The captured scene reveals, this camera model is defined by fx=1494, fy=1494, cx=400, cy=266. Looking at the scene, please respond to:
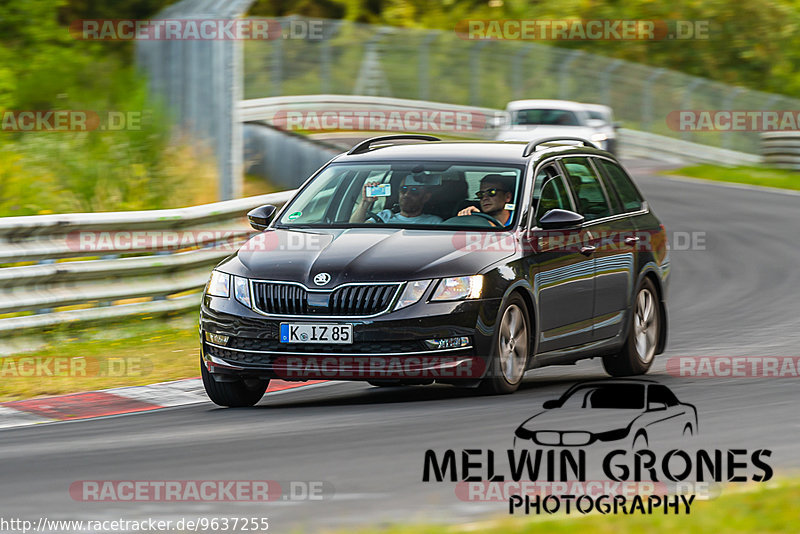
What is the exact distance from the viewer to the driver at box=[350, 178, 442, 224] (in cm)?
959

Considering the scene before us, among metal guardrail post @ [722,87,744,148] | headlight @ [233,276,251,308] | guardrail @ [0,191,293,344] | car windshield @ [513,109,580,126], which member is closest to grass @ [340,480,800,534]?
headlight @ [233,276,251,308]

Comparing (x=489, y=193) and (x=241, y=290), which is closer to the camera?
(x=241, y=290)

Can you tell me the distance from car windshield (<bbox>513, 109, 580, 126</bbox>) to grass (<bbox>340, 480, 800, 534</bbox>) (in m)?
23.1

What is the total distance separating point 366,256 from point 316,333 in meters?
0.57

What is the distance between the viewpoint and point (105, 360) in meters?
11.5

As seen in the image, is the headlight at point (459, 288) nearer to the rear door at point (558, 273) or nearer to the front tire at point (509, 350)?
the front tire at point (509, 350)

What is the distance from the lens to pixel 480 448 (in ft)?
23.9

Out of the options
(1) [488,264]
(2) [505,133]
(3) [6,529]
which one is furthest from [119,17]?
(3) [6,529]

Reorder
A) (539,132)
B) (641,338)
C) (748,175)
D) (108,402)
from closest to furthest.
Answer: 1. (108,402)
2. (641,338)
3. (539,132)
4. (748,175)

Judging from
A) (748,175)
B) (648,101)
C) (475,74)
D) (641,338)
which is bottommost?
(648,101)

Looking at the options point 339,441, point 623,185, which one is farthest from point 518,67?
point 339,441

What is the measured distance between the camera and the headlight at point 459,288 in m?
8.71

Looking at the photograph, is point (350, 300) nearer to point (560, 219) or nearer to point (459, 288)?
point (459, 288)

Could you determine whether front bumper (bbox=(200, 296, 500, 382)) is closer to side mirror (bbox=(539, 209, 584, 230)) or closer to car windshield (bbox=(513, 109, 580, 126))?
side mirror (bbox=(539, 209, 584, 230))
